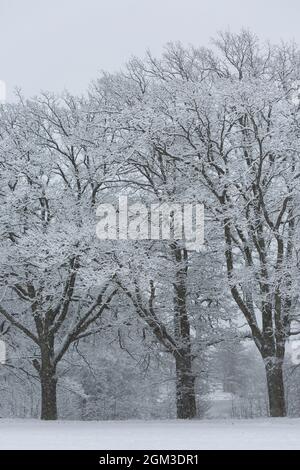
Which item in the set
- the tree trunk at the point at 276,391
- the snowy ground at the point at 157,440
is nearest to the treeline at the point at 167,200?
the tree trunk at the point at 276,391

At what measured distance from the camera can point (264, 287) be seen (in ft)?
61.0

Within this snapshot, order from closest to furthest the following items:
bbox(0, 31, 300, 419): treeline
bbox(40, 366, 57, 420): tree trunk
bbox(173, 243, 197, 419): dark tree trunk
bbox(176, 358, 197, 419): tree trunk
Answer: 1. bbox(0, 31, 300, 419): treeline
2. bbox(40, 366, 57, 420): tree trunk
3. bbox(173, 243, 197, 419): dark tree trunk
4. bbox(176, 358, 197, 419): tree trunk

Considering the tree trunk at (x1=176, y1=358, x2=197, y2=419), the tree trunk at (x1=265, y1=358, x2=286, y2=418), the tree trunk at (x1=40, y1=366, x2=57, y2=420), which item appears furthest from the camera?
the tree trunk at (x1=176, y1=358, x2=197, y2=419)

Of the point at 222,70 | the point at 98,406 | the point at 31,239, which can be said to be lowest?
the point at 98,406

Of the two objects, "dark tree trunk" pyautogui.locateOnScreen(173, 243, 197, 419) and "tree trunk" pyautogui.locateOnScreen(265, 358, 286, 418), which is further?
"dark tree trunk" pyautogui.locateOnScreen(173, 243, 197, 419)

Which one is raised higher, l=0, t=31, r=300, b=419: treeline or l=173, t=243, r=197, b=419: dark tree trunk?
l=0, t=31, r=300, b=419: treeline

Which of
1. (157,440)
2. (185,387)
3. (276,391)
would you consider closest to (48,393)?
(185,387)

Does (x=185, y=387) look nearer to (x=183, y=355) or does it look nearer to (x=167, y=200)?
(x=183, y=355)

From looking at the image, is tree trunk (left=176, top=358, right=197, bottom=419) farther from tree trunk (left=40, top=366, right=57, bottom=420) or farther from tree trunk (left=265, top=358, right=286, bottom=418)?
tree trunk (left=40, top=366, right=57, bottom=420)

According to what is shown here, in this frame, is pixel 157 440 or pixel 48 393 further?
pixel 48 393

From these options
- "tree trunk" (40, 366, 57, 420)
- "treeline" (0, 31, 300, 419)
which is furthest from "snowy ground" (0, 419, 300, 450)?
"tree trunk" (40, 366, 57, 420)

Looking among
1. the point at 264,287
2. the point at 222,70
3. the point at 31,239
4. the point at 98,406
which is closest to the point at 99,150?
the point at 31,239
